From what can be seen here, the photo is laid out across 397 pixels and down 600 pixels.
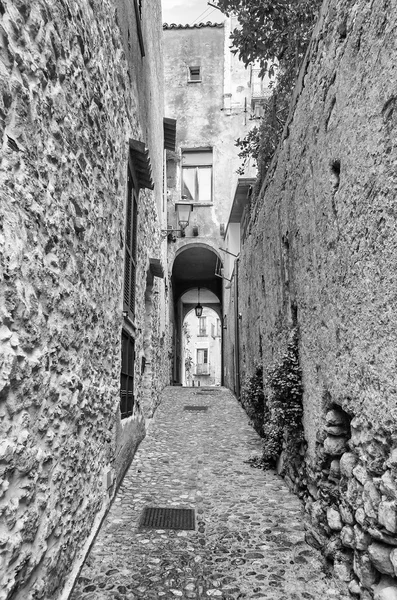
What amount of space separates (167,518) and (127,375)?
1.73m

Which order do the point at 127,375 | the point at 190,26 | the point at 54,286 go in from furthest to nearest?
1. the point at 190,26
2. the point at 127,375
3. the point at 54,286

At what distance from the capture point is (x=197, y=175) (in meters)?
15.0

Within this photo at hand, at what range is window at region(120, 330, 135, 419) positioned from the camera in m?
4.51

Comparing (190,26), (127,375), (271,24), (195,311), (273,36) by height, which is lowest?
(127,375)

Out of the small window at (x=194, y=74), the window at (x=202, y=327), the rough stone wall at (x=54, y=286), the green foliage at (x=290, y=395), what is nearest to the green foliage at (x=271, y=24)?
the rough stone wall at (x=54, y=286)

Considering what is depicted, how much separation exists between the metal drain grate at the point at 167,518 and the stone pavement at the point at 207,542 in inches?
2.6

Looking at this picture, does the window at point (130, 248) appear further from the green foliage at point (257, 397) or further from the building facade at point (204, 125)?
the building facade at point (204, 125)

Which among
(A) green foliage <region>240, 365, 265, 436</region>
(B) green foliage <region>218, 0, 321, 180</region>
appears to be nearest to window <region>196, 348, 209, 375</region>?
(A) green foliage <region>240, 365, 265, 436</region>

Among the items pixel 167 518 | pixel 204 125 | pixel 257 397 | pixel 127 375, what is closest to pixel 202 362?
pixel 204 125

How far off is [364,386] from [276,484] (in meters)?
2.37

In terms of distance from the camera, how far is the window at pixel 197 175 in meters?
15.0

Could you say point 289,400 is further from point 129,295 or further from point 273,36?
point 273,36

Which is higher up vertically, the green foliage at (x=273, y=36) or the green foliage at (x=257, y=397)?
the green foliage at (x=273, y=36)

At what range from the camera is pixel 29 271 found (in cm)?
185
